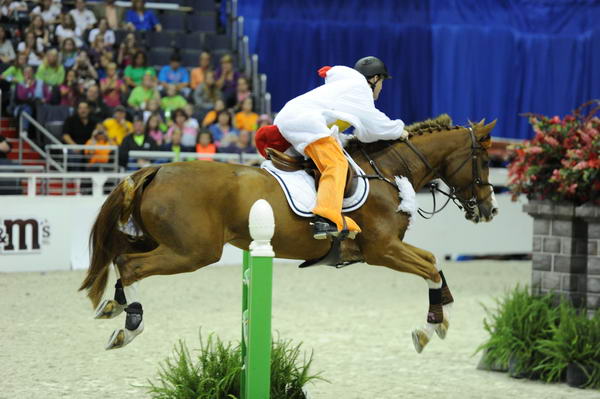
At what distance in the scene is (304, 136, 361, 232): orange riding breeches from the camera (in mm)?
5230

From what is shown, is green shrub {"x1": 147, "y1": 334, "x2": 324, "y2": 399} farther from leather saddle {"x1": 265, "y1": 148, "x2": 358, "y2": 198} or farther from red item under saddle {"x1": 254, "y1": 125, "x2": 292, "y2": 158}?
red item under saddle {"x1": 254, "y1": 125, "x2": 292, "y2": 158}

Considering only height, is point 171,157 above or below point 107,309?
above

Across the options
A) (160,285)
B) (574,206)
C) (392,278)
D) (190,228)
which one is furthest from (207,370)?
(392,278)

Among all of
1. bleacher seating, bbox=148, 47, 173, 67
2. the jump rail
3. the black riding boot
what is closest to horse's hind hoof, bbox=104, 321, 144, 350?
the jump rail

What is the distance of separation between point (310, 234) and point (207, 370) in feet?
3.20

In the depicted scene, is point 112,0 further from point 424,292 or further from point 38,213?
point 424,292

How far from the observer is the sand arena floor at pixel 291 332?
256 inches

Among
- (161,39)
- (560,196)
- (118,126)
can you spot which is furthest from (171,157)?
(560,196)

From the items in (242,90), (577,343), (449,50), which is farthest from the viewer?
(449,50)

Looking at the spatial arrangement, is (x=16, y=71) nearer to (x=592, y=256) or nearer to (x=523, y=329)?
(x=523, y=329)

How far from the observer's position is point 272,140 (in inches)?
224

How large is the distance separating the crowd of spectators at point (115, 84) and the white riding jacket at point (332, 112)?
6.85 meters

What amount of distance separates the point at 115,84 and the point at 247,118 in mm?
1925

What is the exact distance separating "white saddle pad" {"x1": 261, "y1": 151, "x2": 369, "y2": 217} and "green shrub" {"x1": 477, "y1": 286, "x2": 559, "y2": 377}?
2078 mm
